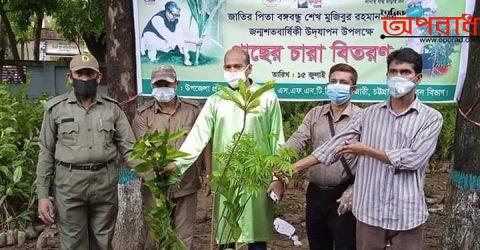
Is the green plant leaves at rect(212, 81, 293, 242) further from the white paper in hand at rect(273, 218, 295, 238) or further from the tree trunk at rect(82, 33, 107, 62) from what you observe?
the tree trunk at rect(82, 33, 107, 62)

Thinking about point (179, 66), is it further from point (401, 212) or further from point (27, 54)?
point (27, 54)

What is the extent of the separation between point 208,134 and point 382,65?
5.56 ft

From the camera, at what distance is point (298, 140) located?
10.9 ft

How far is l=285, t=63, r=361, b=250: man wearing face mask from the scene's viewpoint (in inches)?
125

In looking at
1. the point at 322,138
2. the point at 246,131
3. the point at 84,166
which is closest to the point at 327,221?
the point at 322,138

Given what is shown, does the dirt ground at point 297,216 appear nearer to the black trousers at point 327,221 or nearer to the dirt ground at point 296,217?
the dirt ground at point 296,217

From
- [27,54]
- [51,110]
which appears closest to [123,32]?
[51,110]

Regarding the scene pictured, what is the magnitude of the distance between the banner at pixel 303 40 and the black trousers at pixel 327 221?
1229 mm

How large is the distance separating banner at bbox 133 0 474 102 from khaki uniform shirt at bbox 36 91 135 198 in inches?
40.4

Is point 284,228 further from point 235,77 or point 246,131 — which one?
point 235,77

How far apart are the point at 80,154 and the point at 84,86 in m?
0.42

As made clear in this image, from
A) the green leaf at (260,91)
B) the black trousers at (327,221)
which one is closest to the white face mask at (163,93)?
the black trousers at (327,221)

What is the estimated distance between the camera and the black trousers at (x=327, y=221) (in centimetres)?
318

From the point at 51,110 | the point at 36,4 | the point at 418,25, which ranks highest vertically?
the point at 36,4
